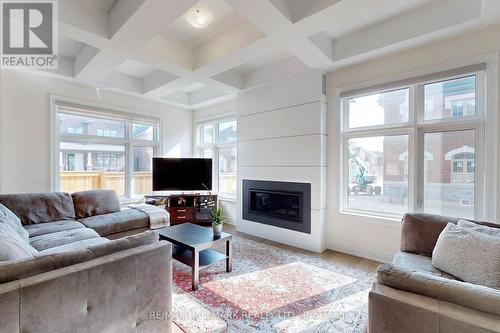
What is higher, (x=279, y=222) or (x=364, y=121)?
(x=364, y=121)

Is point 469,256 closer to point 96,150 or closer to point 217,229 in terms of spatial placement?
point 217,229

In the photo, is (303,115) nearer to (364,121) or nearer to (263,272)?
(364,121)

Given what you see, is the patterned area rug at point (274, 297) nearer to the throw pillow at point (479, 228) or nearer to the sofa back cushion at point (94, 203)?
the throw pillow at point (479, 228)

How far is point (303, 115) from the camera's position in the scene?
3432 millimetres

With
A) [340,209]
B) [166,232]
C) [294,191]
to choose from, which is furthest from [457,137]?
[166,232]

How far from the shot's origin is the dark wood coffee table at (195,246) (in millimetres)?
2295

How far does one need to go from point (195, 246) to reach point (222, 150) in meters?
3.09

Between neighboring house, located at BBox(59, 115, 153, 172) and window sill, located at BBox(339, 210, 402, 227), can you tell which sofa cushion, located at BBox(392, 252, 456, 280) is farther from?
neighboring house, located at BBox(59, 115, 153, 172)

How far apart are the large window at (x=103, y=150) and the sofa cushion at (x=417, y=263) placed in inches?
177

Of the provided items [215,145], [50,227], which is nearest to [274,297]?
[50,227]

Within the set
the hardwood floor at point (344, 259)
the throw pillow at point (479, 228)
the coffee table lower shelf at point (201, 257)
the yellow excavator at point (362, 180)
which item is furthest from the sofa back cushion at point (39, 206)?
the throw pillow at point (479, 228)

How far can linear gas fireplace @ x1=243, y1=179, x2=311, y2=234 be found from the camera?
11.3 ft

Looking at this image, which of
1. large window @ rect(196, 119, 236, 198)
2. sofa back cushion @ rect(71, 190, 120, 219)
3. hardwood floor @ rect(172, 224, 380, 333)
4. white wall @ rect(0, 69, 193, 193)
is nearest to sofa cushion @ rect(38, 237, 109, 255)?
sofa back cushion @ rect(71, 190, 120, 219)

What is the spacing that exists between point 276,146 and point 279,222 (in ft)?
4.11
